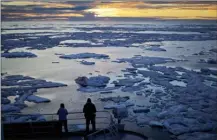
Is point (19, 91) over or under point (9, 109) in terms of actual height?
over

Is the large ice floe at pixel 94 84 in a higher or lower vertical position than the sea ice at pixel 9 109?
higher

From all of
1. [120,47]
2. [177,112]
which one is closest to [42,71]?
[177,112]

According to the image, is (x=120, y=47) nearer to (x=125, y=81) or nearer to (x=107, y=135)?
(x=125, y=81)

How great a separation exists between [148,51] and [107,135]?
25391 millimetres

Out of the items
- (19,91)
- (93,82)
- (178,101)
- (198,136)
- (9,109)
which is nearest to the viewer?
(198,136)

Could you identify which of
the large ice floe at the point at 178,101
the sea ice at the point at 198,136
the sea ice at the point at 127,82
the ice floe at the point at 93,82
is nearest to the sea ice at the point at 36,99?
the large ice floe at the point at 178,101

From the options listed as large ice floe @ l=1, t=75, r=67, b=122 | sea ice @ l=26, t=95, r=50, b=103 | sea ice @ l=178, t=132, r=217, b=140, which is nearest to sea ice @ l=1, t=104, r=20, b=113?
large ice floe @ l=1, t=75, r=67, b=122

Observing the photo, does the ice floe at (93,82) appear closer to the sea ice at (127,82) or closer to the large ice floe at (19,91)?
the sea ice at (127,82)

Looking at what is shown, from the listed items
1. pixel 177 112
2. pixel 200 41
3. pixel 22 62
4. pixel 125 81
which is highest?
pixel 200 41

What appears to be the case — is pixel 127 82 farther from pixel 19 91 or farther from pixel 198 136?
pixel 198 136

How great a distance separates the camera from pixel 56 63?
24219 mm

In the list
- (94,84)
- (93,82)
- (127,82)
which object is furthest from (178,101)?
(93,82)

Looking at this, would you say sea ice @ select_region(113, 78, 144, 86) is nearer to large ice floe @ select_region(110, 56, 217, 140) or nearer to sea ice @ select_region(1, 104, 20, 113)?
large ice floe @ select_region(110, 56, 217, 140)

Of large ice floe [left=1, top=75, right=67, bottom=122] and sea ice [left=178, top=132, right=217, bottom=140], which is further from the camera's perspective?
large ice floe [left=1, top=75, right=67, bottom=122]
